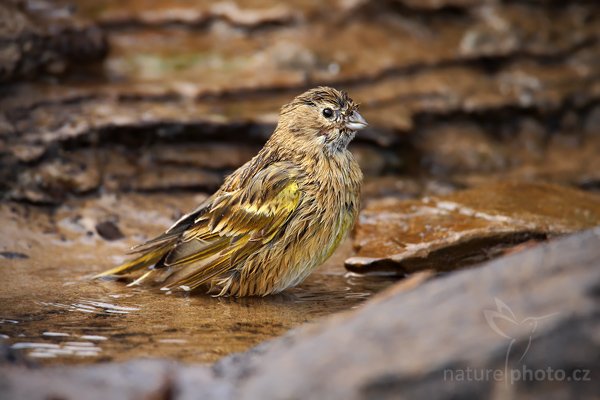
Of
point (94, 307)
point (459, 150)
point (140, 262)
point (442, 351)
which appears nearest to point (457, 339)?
point (442, 351)

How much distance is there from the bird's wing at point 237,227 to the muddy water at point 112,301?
22cm

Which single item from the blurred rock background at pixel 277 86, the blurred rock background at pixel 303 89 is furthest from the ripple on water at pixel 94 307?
the blurred rock background at pixel 277 86

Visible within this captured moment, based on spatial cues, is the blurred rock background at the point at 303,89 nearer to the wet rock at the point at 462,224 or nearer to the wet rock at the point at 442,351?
the wet rock at the point at 462,224

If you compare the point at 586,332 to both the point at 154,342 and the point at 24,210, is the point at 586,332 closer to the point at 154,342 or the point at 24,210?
the point at 154,342

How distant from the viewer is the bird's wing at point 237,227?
5645 millimetres

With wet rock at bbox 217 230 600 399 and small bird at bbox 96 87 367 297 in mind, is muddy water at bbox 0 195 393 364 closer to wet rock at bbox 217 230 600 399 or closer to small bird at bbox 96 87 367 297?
small bird at bbox 96 87 367 297

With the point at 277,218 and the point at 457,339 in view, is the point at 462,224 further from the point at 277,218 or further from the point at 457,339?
the point at 457,339

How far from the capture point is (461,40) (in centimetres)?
936

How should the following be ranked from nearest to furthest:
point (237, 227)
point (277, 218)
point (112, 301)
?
point (112, 301)
point (277, 218)
point (237, 227)

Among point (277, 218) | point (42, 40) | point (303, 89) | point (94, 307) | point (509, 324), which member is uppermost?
point (42, 40)

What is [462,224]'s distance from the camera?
20.5 feet

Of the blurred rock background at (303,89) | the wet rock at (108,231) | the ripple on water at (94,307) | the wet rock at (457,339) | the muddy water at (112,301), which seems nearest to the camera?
the wet rock at (457,339)

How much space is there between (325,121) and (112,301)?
1936 millimetres

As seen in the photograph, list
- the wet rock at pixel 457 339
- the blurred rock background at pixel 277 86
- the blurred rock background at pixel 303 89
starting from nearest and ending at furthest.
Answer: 1. the wet rock at pixel 457 339
2. the blurred rock background at pixel 303 89
3. the blurred rock background at pixel 277 86
